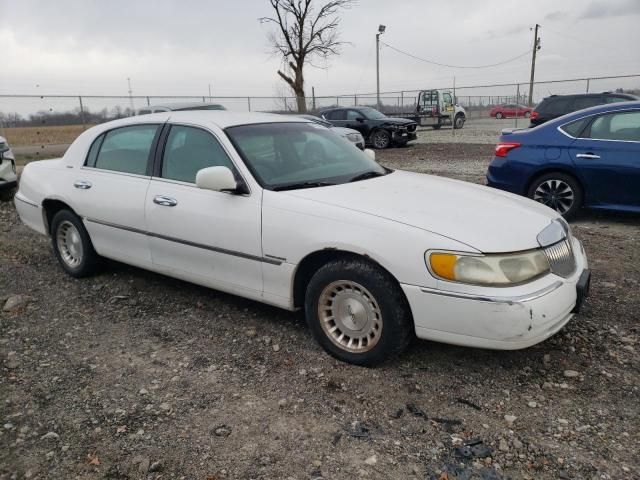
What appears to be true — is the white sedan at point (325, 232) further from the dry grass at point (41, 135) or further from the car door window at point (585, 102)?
the dry grass at point (41, 135)

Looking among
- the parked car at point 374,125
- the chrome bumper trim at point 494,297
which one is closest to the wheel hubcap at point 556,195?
the chrome bumper trim at point 494,297

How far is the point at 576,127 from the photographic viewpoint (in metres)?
6.57

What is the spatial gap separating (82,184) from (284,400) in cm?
287

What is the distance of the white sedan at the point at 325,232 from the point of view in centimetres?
291

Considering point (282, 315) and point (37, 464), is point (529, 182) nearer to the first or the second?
point (282, 315)

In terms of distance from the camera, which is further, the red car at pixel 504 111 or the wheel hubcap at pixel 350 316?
the red car at pixel 504 111

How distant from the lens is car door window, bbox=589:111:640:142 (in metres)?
6.22

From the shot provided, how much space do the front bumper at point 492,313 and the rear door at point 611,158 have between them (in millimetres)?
3776

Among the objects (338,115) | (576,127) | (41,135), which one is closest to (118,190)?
(576,127)

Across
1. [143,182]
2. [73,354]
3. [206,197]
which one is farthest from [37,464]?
[143,182]

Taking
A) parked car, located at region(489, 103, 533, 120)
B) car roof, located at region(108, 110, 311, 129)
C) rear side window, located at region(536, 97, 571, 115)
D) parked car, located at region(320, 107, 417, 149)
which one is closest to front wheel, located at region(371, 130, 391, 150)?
parked car, located at region(320, 107, 417, 149)

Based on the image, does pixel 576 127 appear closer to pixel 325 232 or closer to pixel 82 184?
pixel 325 232

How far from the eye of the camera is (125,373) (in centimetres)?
338

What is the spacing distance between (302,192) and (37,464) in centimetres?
204
